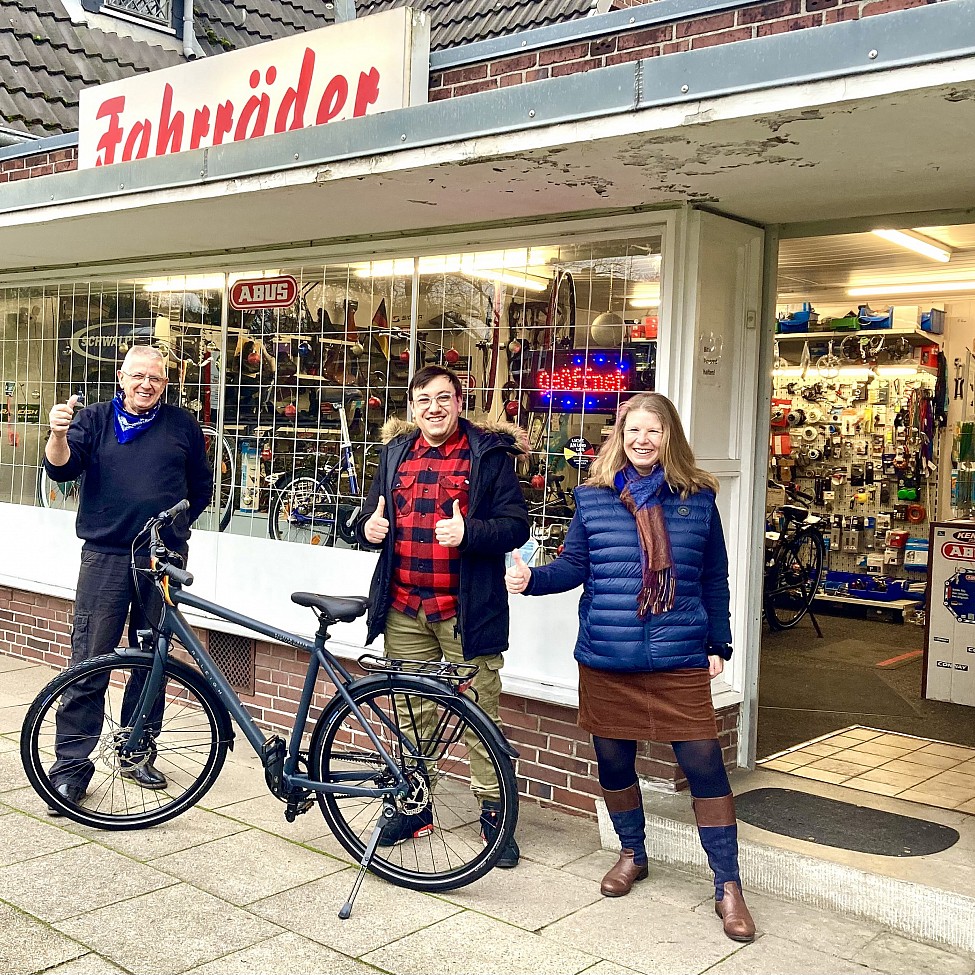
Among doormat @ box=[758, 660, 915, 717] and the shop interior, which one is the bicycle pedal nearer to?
doormat @ box=[758, 660, 915, 717]

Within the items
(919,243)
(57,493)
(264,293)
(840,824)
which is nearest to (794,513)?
(919,243)

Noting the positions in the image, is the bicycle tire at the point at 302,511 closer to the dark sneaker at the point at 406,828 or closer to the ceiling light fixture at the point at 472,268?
the ceiling light fixture at the point at 472,268

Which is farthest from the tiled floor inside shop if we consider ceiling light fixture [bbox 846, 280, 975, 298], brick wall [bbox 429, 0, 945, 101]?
ceiling light fixture [bbox 846, 280, 975, 298]

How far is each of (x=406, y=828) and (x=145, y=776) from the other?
1.23m

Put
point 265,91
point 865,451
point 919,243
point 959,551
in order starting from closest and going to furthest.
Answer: point 265,91
point 919,243
point 959,551
point 865,451

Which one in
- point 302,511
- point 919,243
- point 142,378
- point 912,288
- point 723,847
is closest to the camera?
point 723,847

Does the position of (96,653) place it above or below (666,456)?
below

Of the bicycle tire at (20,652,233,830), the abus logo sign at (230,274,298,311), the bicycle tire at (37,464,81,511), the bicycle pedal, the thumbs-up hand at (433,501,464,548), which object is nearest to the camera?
the thumbs-up hand at (433,501,464,548)

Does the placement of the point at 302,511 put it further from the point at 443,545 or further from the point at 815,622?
the point at 815,622

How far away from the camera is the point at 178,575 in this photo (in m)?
4.54

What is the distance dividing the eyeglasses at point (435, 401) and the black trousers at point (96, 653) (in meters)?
1.34

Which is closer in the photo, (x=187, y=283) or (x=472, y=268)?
(x=472, y=268)

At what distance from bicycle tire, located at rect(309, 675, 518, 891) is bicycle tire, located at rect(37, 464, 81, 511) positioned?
3.91 meters

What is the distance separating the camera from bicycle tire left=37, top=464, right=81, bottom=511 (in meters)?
7.77
